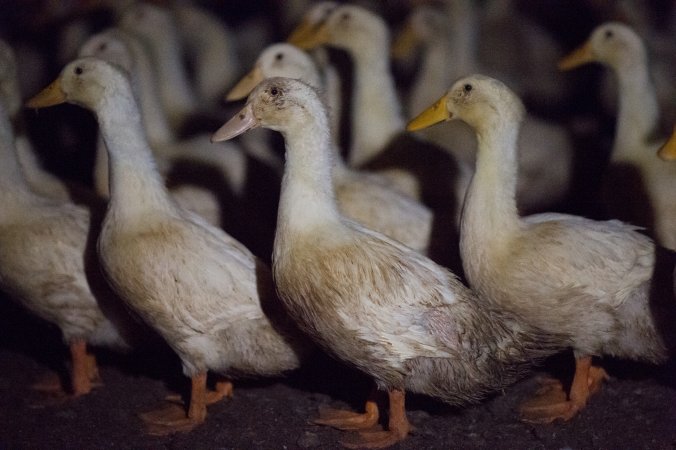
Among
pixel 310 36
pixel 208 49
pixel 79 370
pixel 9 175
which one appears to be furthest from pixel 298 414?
pixel 208 49

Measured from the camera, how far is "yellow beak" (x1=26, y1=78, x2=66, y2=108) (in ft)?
16.4

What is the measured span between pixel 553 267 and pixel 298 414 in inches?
54.8

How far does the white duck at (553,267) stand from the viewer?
454 cm

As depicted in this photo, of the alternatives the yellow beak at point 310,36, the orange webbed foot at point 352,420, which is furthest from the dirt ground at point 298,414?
the yellow beak at point 310,36

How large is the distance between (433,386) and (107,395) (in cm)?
176

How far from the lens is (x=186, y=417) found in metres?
4.79

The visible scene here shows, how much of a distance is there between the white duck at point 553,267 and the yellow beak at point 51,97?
1.97 m

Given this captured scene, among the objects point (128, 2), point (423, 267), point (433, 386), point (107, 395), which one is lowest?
point (107, 395)

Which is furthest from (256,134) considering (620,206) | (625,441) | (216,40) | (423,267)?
(625,441)

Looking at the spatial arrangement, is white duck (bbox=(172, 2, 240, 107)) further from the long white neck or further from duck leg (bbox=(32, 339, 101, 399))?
the long white neck

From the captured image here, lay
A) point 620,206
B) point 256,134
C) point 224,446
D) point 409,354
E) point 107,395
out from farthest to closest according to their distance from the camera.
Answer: point 256,134
point 620,206
point 107,395
point 224,446
point 409,354

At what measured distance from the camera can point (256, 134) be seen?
761 cm

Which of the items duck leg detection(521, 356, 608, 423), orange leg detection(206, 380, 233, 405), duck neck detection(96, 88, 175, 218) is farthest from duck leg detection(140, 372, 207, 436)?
duck leg detection(521, 356, 608, 423)

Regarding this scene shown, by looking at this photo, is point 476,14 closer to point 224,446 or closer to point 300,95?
point 300,95
